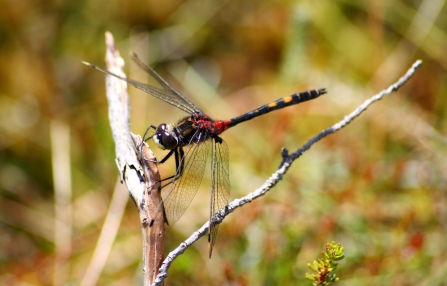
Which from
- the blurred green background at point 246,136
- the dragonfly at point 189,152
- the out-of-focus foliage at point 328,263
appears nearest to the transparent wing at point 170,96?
the dragonfly at point 189,152

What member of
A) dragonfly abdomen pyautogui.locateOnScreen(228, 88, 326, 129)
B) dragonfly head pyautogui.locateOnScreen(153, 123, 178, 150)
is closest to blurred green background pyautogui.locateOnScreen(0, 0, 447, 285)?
dragonfly abdomen pyautogui.locateOnScreen(228, 88, 326, 129)

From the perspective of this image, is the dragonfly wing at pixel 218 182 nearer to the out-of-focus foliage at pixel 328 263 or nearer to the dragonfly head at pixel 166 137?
the dragonfly head at pixel 166 137

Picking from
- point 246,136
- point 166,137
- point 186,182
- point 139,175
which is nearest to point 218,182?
point 186,182

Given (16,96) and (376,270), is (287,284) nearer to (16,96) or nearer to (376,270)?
(376,270)

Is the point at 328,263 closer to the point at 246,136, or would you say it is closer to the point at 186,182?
the point at 186,182

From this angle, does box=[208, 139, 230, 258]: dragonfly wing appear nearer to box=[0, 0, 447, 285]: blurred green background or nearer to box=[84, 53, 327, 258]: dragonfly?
box=[84, 53, 327, 258]: dragonfly
